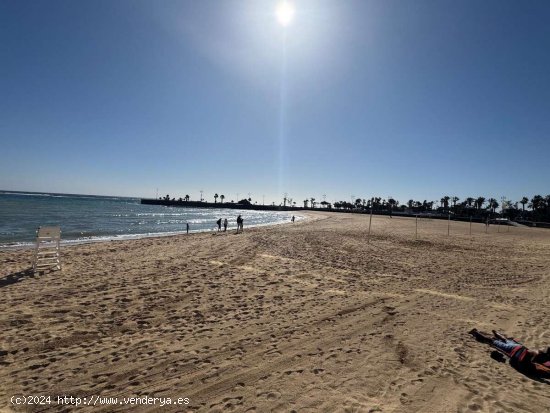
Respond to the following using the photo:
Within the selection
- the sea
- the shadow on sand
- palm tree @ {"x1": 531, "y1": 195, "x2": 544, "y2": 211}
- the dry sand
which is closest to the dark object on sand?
the dry sand

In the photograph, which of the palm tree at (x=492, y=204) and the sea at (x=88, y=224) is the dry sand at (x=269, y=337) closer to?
the sea at (x=88, y=224)

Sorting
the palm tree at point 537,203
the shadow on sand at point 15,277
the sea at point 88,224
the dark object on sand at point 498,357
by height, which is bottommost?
the sea at point 88,224

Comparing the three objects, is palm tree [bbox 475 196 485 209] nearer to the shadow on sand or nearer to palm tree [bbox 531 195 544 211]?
palm tree [bbox 531 195 544 211]

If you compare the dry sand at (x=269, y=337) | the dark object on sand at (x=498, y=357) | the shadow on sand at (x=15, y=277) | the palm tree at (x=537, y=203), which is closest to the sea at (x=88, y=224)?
the shadow on sand at (x=15, y=277)

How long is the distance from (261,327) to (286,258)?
8021 mm

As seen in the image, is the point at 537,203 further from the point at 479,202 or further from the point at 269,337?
the point at 269,337

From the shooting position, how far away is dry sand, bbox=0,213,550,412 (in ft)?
12.4

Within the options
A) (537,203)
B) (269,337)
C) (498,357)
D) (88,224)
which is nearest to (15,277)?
(269,337)

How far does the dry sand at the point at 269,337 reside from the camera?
3771mm

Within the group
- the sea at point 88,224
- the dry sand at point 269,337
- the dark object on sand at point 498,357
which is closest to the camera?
the dry sand at point 269,337

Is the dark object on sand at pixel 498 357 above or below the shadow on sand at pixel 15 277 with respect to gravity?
above

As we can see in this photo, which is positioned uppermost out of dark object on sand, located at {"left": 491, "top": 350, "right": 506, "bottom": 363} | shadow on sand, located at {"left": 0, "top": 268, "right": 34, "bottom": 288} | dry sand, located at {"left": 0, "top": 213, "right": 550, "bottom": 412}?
dark object on sand, located at {"left": 491, "top": 350, "right": 506, "bottom": 363}

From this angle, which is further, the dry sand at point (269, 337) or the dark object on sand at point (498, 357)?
the dark object on sand at point (498, 357)

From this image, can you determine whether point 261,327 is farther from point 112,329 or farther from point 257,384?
point 112,329
